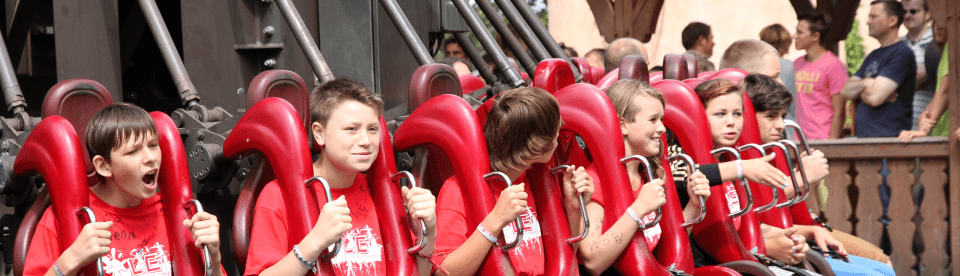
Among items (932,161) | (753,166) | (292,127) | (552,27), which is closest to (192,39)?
(292,127)

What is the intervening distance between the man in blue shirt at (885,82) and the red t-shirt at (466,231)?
3.23 m

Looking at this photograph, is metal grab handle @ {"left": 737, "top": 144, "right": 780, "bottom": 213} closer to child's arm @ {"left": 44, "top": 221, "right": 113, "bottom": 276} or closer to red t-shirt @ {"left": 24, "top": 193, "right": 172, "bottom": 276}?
red t-shirt @ {"left": 24, "top": 193, "right": 172, "bottom": 276}

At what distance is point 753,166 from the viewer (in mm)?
2596

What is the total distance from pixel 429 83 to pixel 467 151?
31cm

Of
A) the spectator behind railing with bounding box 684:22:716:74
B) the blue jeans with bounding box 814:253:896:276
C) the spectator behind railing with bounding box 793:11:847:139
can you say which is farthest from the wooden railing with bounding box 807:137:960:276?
the blue jeans with bounding box 814:253:896:276

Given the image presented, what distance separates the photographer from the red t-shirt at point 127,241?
1769mm

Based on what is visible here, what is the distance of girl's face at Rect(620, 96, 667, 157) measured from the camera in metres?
2.40

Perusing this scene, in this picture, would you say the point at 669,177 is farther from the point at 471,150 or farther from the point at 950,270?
the point at 950,270

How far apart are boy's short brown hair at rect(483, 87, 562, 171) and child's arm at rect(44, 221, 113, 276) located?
2.92 feet

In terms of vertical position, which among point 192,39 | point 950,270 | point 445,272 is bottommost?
point 950,270

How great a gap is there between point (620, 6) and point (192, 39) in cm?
426

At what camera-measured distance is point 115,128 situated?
176 cm

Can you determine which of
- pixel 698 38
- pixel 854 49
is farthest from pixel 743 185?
pixel 854 49

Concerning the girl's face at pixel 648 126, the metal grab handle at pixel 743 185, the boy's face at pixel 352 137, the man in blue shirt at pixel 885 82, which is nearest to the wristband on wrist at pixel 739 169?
the metal grab handle at pixel 743 185
